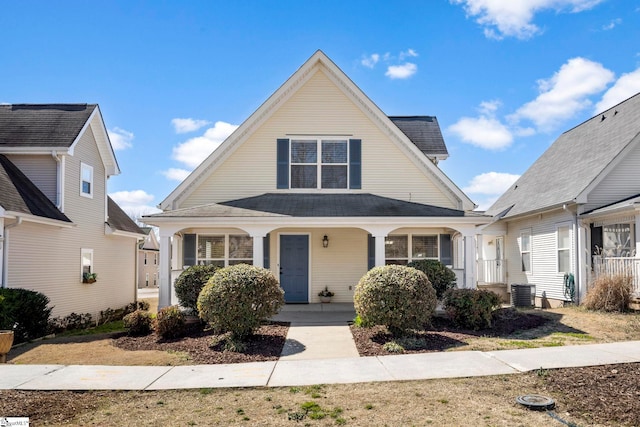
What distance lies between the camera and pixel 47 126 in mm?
15773

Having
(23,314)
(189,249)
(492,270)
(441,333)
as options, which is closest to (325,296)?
(189,249)

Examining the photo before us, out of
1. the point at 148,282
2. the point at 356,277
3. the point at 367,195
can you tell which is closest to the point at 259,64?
the point at 367,195

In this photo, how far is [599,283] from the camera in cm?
1313

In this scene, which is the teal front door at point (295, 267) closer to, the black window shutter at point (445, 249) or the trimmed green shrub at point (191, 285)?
the trimmed green shrub at point (191, 285)

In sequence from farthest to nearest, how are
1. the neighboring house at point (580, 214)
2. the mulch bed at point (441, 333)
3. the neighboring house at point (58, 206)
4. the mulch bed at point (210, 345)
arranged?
1. the neighboring house at point (580, 214)
2. the neighboring house at point (58, 206)
3. the mulch bed at point (441, 333)
4. the mulch bed at point (210, 345)

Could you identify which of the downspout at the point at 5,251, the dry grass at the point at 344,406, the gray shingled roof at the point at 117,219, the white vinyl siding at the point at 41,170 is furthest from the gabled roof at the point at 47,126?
the dry grass at the point at 344,406

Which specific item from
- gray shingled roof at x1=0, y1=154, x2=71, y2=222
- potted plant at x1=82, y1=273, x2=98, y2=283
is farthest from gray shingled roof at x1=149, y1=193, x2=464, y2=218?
potted plant at x1=82, y1=273, x2=98, y2=283

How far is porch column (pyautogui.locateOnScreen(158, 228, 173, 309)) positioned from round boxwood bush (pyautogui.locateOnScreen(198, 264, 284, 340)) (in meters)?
3.62

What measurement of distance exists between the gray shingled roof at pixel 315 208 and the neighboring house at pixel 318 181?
15 cm

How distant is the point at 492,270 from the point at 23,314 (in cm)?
1728

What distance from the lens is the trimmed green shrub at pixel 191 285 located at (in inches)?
494

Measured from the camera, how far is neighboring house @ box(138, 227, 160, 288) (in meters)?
44.9

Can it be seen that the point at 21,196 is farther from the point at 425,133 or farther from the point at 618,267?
the point at 618,267

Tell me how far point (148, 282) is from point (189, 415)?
44.0 metres
